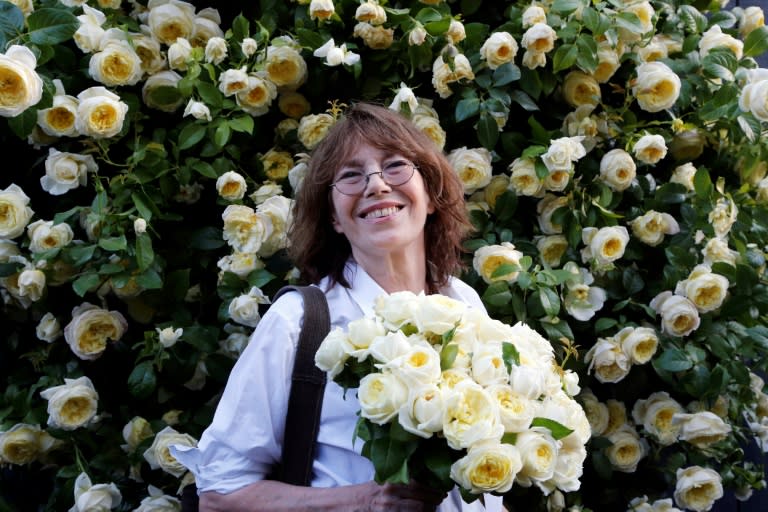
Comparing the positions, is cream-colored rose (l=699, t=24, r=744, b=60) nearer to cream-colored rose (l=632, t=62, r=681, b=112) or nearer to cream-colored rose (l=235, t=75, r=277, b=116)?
cream-colored rose (l=632, t=62, r=681, b=112)

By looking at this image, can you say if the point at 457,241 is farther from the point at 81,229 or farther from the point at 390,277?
the point at 81,229

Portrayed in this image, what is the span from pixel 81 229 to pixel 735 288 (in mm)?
1770

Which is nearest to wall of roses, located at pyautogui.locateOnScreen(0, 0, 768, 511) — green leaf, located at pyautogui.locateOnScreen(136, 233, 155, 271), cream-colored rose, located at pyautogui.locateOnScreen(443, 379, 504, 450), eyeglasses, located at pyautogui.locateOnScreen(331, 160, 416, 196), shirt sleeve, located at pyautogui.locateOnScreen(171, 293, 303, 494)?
green leaf, located at pyautogui.locateOnScreen(136, 233, 155, 271)

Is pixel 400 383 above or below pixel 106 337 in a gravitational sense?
above

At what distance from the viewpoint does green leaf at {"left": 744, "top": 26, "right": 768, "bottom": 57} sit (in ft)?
8.46

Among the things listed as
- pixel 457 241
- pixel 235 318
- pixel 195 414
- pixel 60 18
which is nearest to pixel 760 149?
pixel 457 241

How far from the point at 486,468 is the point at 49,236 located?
4.43 ft

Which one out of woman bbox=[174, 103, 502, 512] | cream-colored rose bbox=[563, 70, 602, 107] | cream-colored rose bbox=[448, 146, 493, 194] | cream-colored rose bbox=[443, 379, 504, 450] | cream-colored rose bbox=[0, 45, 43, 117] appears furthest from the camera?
cream-colored rose bbox=[563, 70, 602, 107]

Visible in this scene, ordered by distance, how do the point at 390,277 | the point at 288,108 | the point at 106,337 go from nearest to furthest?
the point at 390,277 → the point at 106,337 → the point at 288,108

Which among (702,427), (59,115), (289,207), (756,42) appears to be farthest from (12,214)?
(756,42)

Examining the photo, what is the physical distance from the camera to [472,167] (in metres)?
2.30

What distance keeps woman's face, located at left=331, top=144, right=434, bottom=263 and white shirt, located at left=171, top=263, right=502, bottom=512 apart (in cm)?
25

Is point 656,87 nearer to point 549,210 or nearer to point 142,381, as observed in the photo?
point 549,210

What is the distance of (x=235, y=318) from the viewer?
6.98ft
